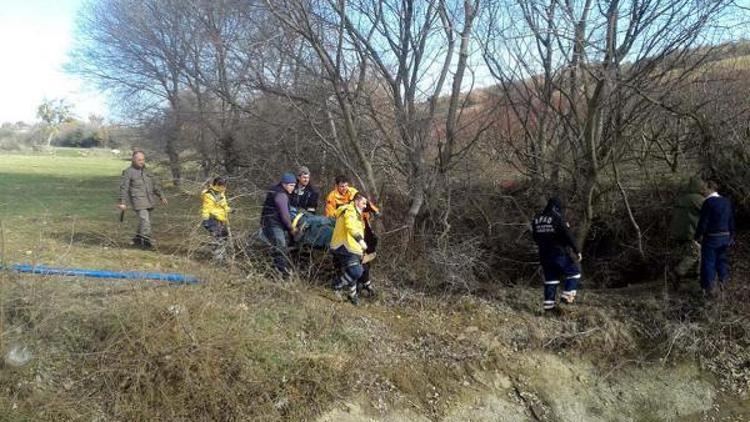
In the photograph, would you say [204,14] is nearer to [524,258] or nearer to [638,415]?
[524,258]

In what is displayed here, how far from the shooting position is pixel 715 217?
700 cm

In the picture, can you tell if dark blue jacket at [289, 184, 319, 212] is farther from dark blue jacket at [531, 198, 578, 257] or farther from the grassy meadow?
dark blue jacket at [531, 198, 578, 257]

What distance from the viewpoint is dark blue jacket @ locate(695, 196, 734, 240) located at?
22.9 ft

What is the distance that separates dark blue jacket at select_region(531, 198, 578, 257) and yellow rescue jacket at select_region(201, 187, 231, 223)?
4732mm

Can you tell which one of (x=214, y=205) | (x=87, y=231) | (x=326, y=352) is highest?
(x=214, y=205)

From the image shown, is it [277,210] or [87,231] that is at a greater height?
[277,210]

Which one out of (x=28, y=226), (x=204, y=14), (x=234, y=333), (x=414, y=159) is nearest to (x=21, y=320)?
(x=234, y=333)

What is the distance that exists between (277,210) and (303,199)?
1138 mm

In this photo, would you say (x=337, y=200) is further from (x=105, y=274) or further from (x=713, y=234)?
(x=713, y=234)

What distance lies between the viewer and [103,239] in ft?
33.2

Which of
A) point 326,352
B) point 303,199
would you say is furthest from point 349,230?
point 303,199

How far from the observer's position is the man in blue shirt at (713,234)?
7.00 m

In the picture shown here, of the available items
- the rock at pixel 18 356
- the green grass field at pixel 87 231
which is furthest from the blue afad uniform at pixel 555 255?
the rock at pixel 18 356

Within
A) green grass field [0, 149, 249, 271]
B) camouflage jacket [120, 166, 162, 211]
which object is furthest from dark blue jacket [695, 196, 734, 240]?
camouflage jacket [120, 166, 162, 211]
